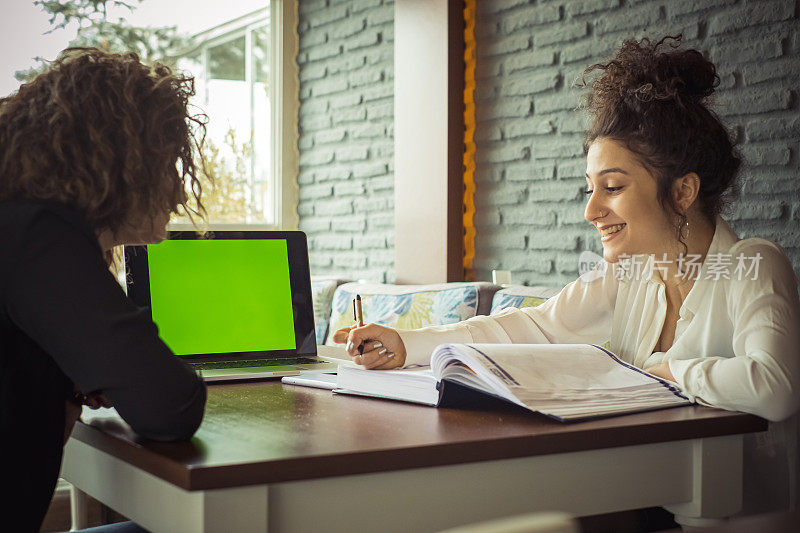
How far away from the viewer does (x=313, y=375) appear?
151 centimetres

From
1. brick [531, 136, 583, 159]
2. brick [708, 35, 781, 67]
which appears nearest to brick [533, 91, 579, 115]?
brick [531, 136, 583, 159]

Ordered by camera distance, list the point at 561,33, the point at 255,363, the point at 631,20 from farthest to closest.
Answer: the point at 561,33, the point at 631,20, the point at 255,363

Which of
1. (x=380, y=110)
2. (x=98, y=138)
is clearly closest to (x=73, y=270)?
(x=98, y=138)

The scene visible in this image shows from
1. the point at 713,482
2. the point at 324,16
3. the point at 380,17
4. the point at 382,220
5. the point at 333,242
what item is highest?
the point at 324,16

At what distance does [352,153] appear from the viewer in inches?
181

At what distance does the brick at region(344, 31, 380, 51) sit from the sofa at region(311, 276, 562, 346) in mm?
1360

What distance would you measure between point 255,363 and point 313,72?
3521 millimetres

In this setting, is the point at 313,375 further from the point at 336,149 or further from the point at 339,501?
the point at 336,149

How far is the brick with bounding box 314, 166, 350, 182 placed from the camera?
467cm

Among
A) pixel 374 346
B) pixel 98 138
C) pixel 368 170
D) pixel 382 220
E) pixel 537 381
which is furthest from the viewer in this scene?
pixel 368 170

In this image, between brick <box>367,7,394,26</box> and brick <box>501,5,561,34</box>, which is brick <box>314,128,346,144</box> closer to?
brick <box>367,7,394,26</box>

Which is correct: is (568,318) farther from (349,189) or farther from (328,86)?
(328,86)

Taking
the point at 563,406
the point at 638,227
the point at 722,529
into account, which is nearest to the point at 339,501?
the point at 563,406

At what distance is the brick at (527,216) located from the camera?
338 centimetres
